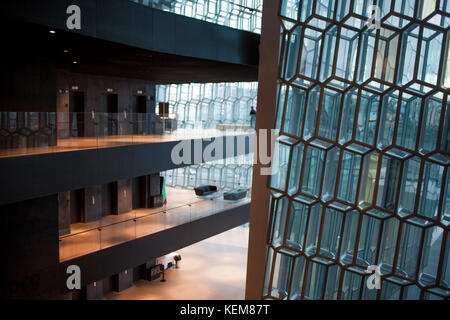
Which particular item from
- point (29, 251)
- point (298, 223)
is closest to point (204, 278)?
point (29, 251)

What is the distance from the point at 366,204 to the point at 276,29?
322 centimetres

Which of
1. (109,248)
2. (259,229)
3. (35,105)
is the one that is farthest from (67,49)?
(259,229)

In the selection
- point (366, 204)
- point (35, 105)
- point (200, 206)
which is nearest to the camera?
point (366, 204)

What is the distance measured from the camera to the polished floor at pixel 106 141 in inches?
340

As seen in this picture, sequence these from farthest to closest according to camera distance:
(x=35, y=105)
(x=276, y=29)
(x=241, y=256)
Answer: (x=241, y=256)
(x=35, y=105)
(x=276, y=29)

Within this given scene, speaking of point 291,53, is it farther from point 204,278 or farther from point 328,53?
point 204,278

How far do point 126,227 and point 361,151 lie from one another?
26.2ft

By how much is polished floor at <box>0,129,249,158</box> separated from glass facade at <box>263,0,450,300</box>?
500cm

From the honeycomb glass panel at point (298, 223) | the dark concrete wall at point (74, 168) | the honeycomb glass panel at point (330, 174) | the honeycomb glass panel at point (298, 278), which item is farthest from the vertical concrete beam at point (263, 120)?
the dark concrete wall at point (74, 168)

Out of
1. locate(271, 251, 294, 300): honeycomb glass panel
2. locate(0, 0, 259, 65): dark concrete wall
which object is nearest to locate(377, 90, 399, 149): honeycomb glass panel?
locate(271, 251, 294, 300): honeycomb glass panel

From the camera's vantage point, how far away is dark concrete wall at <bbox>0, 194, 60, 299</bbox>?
10070mm

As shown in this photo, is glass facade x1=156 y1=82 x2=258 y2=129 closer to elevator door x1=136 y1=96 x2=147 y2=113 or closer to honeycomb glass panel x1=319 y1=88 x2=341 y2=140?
elevator door x1=136 y1=96 x2=147 y2=113
